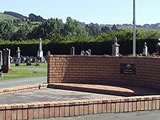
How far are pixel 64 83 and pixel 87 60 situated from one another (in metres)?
1.14

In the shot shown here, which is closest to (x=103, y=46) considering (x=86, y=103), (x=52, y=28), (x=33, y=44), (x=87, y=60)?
(x=33, y=44)

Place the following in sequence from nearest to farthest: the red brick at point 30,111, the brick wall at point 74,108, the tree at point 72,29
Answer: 1. the brick wall at point 74,108
2. the red brick at point 30,111
3. the tree at point 72,29

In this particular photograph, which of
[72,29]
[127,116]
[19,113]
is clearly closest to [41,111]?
[19,113]

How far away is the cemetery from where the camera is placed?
322 inches

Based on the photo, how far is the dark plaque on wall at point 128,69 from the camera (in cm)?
1356

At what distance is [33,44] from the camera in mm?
59156

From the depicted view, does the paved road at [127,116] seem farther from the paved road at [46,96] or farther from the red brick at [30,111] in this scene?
the paved road at [46,96]

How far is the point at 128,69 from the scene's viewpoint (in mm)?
13742

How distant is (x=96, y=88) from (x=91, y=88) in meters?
0.16

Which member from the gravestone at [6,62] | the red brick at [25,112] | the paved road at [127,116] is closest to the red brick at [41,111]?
the red brick at [25,112]

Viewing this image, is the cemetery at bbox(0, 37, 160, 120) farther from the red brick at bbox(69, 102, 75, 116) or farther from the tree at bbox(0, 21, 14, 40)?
the tree at bbox(0, 21, 14, 40)

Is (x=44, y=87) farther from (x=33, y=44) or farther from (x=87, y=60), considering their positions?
(x=33, y=44)

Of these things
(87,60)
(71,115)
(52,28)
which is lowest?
(71,115)

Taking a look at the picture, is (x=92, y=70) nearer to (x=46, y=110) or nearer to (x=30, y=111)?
(x=46, y=110)
